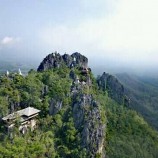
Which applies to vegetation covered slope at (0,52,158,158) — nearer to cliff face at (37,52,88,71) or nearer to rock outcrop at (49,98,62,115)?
rock outcrop at (49,98,62,115)

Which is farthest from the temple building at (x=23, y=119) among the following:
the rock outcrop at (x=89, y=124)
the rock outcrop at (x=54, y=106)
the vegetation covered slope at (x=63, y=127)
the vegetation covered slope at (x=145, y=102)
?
the vegetation covered slope at (x=145, y=102)

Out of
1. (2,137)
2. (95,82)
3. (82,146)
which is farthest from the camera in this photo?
(95,82)

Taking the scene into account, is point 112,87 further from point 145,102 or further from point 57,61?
point 145,102

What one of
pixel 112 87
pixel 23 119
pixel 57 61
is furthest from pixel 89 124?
pixel 112 87

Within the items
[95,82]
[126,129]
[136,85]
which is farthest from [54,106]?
[136,85]

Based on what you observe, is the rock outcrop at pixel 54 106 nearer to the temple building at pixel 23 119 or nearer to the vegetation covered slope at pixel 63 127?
the vegetation covered slope at pixel 63 127

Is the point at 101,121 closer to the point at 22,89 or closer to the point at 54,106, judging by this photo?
the point at 54,106

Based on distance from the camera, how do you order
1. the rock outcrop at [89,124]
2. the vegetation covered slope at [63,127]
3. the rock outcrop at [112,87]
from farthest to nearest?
the rock outcrop at [112,87] → the rock outcrop at [89,124] → the vegetation covered slope at [63,127]
